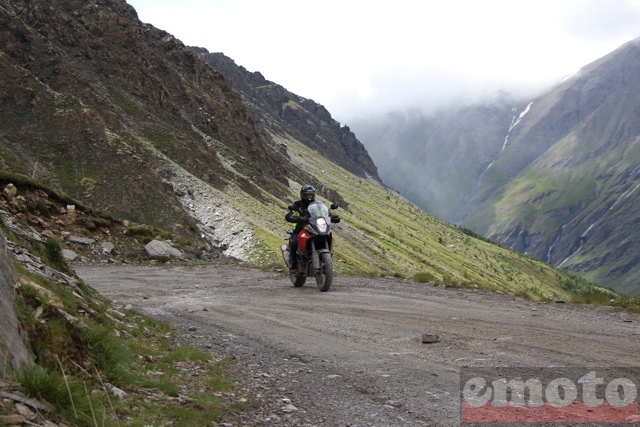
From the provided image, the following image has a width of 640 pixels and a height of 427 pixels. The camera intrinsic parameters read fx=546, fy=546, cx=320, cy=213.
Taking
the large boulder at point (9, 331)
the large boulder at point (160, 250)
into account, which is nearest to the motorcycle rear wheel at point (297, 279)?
the large boulder at point (160, 250)

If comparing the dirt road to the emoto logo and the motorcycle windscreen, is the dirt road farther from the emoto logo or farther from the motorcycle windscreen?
the motorcycle windscreen

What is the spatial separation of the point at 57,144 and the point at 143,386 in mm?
41210

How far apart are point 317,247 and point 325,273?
93 centimetres

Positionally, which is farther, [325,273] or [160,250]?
[160,250]

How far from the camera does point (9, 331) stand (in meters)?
4.82

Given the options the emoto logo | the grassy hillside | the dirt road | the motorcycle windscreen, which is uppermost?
the motorcycle windscreen

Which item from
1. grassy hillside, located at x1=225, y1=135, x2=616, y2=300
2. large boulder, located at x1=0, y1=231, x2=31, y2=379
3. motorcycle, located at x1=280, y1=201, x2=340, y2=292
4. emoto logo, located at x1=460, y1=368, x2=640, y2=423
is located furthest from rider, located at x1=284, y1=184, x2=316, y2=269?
large boulder, located at x1=0, y1=231, x2=31, y2=379

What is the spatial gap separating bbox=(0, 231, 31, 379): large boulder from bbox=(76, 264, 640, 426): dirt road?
2446 mm

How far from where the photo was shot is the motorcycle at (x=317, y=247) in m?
16.4

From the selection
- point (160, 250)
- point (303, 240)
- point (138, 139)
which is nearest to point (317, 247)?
point (303, 240)

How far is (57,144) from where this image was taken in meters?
42.4

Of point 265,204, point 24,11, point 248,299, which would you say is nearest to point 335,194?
point 265,204

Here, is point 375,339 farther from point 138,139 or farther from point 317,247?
point 138,139

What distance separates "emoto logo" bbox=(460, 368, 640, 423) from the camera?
5691 mm
